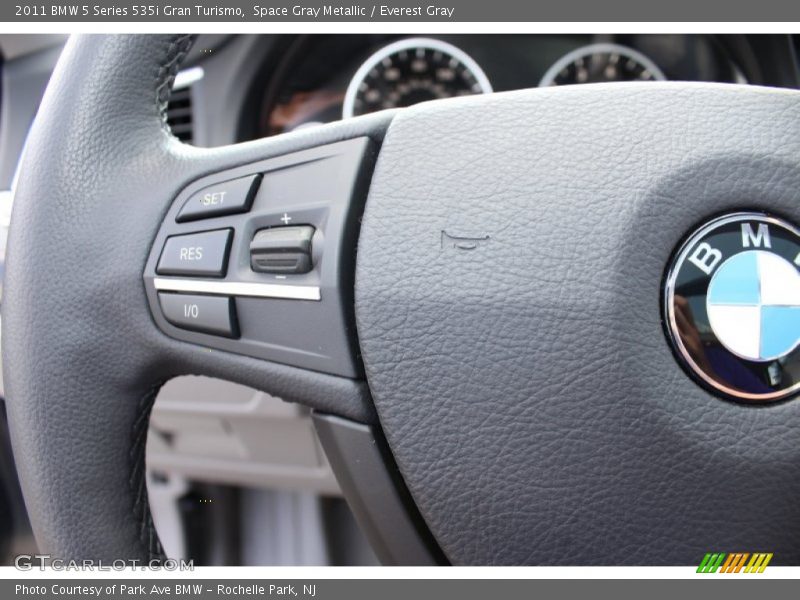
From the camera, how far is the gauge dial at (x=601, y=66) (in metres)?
1.36

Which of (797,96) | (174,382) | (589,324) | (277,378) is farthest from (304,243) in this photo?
(174,382)

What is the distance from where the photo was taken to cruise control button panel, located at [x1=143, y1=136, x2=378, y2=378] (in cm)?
62

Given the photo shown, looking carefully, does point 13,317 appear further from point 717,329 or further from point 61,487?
point 717,329

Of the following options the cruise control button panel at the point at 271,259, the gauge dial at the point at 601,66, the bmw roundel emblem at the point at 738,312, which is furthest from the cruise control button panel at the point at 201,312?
the gauge dial at the point at 601,66

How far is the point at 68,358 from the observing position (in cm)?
67

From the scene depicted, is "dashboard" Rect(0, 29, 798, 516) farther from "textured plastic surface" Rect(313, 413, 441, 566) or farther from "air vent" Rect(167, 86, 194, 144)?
"textured plastic surface" Rect(313, 413, 441, 566)

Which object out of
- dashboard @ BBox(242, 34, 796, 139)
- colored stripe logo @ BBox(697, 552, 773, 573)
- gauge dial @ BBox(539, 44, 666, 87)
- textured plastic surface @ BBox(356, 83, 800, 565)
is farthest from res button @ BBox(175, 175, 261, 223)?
gauge dial @ BBox(539, 44, 666, 87)

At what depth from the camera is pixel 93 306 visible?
26.5 inches

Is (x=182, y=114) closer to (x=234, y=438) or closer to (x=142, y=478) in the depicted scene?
(x=234, y=438)

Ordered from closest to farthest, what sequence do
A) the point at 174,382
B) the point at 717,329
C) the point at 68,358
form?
1. the point at 717,329
2. the point at 68,358
3. the point at 174,382

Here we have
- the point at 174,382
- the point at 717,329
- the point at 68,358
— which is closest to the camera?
the point at 717,329

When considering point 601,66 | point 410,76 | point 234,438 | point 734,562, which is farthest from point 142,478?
point 601,66

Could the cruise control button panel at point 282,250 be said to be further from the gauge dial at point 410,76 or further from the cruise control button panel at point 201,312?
the gauge dial at point 410,76
